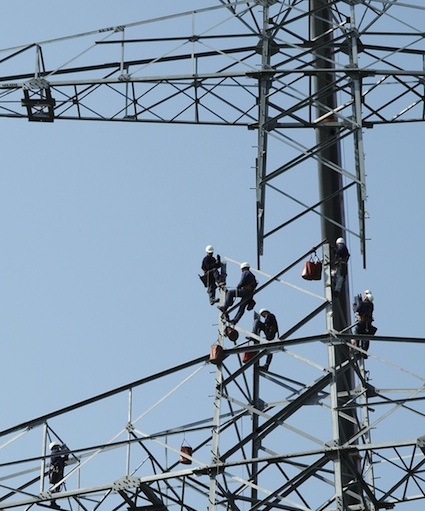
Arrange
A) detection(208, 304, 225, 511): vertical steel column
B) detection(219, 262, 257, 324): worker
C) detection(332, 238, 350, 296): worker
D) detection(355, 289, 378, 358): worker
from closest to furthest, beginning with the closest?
detection(208, 304, 225, 511): vertical steel column
detection(332, 238, 350, 296): worker
detection(219, 262, 257, 324): worker
detection(355, 289, 378, 358): worker

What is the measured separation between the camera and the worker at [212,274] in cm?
4672

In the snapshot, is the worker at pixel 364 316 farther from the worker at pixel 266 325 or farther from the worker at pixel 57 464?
the worker at pixel 57 464

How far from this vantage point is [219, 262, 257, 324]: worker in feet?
147

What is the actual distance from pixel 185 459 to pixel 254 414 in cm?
205

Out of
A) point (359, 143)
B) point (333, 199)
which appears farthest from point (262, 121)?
point (333, 199)

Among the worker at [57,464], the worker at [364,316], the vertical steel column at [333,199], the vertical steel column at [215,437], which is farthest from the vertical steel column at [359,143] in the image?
the worker at [57,464]

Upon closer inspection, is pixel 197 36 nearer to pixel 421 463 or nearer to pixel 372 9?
pixel 372 9

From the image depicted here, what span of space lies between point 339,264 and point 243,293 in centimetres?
260

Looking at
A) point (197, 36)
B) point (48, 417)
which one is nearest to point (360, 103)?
point (197, 36)

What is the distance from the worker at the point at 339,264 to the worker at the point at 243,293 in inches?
80.7

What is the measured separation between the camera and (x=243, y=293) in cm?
4512

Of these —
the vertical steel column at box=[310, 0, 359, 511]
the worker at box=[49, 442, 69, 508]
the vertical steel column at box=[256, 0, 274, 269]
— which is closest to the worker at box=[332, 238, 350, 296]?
the vertical steel column at box=[310, 0, 359, 511]

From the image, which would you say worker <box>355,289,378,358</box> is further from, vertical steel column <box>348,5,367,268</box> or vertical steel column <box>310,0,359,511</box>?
vertical steel column <box>348,5,367,268</box>

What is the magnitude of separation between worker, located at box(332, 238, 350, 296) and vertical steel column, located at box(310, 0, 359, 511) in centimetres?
35
